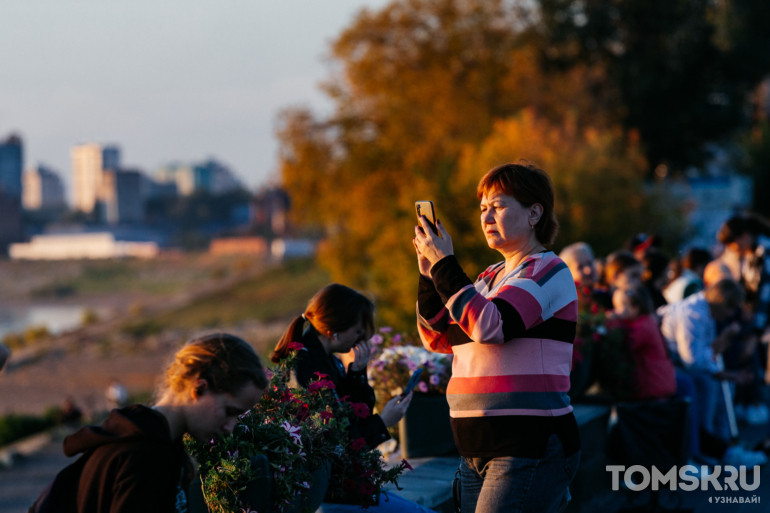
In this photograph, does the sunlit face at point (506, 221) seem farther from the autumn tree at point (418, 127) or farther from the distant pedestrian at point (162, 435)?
the autumn tree at point (418, 127)

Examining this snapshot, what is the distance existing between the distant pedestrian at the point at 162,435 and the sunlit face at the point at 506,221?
855 mm

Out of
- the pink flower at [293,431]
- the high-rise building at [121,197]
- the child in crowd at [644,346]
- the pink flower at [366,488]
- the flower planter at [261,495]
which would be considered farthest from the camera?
the high-rise building at [121,197]

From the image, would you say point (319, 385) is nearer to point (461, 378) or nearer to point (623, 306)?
point (461, 378)

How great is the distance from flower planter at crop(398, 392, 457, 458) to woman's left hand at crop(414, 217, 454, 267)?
2.11 metres

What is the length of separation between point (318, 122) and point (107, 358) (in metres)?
34.8

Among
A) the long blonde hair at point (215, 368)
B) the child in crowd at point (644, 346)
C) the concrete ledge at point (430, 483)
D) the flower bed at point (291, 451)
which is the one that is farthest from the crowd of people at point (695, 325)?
the long blonde hair at point (215, 368)

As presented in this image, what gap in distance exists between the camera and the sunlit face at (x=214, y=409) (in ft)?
8.16

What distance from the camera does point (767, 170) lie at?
33.5 meters

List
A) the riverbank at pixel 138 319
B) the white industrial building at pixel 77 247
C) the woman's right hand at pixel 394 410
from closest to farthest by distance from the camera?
the woman's right hand at pixel 394 410
the riverbank at pixel 138 319
the white industrial building at pixel 77 247

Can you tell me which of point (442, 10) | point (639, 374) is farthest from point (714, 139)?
point (639, 374)

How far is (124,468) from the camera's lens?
2316 mm

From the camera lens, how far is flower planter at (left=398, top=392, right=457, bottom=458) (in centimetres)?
488

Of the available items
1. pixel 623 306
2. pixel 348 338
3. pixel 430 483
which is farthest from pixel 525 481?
pixel 623 306

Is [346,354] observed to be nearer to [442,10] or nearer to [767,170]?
[442,10]
